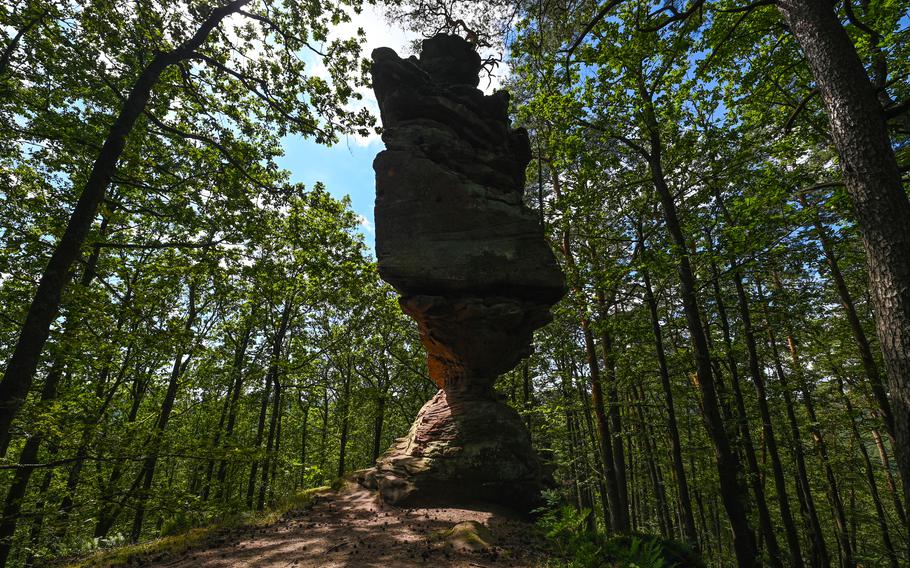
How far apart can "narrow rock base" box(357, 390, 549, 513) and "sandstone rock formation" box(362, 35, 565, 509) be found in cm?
3

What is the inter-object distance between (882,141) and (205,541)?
40.8 feet

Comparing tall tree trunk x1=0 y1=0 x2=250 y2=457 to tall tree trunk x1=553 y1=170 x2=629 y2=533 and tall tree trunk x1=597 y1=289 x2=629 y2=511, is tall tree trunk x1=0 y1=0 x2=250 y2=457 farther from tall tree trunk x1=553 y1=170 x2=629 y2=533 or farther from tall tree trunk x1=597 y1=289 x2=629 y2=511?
tall tree trunk x1=597 y1=289 x2=629 y2=511

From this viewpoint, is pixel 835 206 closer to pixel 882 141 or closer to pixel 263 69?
pixel 882 141

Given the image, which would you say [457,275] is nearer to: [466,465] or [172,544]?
[466,465]

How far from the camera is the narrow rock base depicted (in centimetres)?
1016

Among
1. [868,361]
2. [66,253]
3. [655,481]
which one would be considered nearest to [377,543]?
[66,253]

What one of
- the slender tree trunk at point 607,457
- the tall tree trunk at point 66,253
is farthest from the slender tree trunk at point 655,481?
the tall tree trunk at point 66,253

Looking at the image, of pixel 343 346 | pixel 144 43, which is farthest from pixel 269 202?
pixel 343 346

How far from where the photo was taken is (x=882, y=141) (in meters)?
3.93

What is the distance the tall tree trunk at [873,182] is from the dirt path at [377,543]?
547 cm

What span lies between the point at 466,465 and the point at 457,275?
5603mm

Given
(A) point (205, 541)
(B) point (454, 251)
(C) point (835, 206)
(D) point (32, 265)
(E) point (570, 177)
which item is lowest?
(A) point (205, 541)

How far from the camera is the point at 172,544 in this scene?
7645mm

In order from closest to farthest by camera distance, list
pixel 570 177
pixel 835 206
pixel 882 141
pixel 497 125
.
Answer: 1. pixel 882 141
2. pixel 835 206
3. pixel 570 177
4. pixel 497 125
